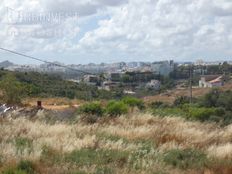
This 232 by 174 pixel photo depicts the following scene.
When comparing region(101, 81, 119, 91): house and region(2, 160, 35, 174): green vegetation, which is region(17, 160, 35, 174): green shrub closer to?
region(2, 160, 35, 174): green vegetation

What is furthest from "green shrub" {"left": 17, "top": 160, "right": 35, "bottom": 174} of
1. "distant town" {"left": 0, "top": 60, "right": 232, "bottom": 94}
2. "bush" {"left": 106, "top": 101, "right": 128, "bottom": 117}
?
"distant town" {"left": 0, "top": 60, "right": 232, "bottom": 94}

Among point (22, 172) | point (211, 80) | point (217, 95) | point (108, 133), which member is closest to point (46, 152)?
point (22, 172)

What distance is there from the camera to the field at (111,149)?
30.0ft

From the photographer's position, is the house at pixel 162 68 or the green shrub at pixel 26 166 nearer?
the green shrub at pixel 26 166

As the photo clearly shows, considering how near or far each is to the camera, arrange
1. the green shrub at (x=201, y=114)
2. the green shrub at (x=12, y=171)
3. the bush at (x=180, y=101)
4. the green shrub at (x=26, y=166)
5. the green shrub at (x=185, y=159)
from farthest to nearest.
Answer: the bush at (x=180, y=101), the green shrub at (x=201, y=114), the green shrub at (x=185, y=159), the green shrub at (x=26, y=166), the green shrub at (x=12, y=171)

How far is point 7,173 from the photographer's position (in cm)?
816

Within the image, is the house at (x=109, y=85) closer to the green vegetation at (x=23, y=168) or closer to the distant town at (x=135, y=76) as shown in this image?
the distant town at (x=135, y=76)

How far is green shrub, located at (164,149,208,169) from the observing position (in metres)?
10.4

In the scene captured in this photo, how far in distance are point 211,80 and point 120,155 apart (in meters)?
68.2

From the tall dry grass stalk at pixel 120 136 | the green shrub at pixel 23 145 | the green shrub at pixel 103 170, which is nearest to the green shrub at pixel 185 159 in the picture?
the tall dry grass stalk at pixel 120 136

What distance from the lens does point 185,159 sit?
1093cm

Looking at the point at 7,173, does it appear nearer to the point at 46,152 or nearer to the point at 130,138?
the point at 46,152

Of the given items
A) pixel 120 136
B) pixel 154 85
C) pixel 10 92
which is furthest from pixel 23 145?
pixel 154 85

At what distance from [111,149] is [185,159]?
1679 mm
